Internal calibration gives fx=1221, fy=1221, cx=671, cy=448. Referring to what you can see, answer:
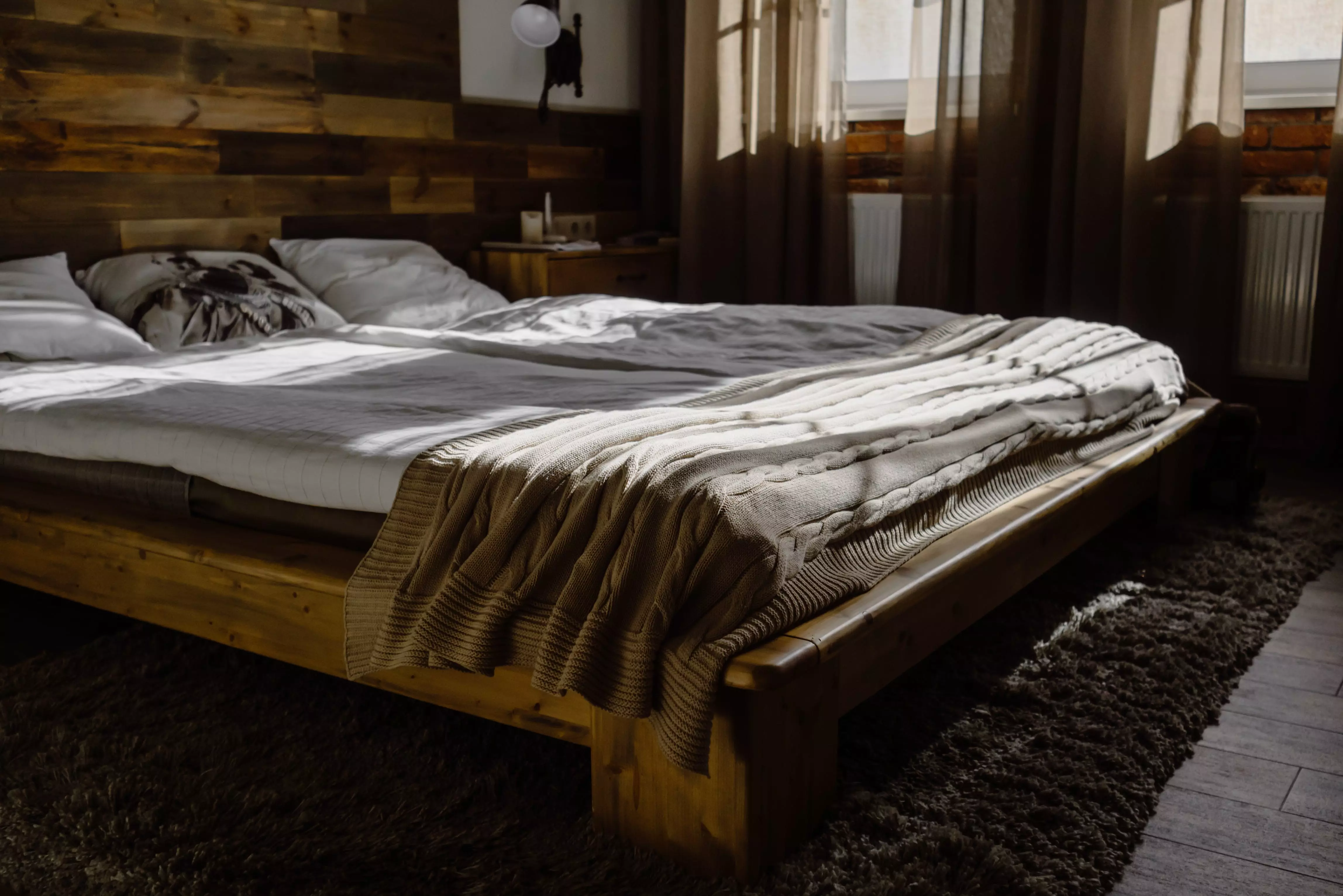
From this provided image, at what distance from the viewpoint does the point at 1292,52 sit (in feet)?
12.1

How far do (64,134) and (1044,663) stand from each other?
2661 mm

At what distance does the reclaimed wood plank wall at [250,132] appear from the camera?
3055mm

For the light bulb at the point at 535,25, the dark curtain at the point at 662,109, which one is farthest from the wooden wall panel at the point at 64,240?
the dark curtain at the point at 662,109

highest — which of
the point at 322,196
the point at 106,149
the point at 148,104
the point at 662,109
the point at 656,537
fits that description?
the point at 662,109

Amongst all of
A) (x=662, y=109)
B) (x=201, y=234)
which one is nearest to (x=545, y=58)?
(x=662, y=109)

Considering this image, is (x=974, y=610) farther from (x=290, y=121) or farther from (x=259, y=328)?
(x=290, y=121)

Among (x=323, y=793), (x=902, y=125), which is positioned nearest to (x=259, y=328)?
(x=323, y=793)

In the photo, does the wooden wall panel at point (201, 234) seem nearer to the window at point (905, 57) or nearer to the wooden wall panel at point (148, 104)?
the wooden wall panel at point (148, 104)

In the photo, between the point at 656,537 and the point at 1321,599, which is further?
the point at 1321,599

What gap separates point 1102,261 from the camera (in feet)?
12.5

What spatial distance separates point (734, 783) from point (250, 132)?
110 inches

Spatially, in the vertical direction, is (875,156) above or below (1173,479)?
above

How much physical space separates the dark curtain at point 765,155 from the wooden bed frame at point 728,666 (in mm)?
2214

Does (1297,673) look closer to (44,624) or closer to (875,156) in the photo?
(44,624)
